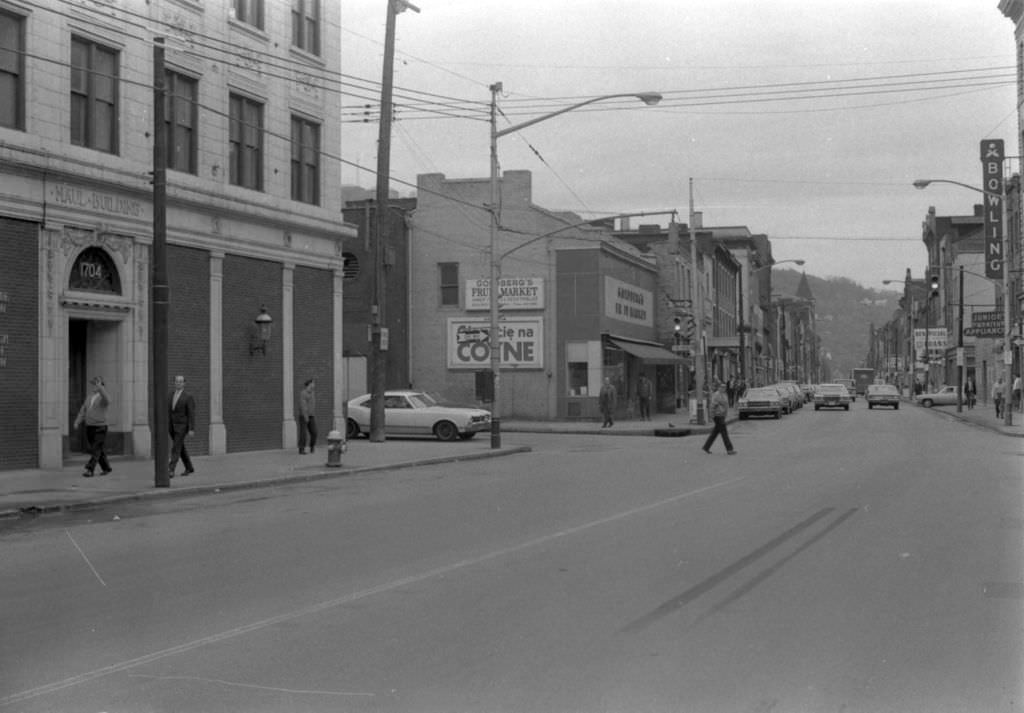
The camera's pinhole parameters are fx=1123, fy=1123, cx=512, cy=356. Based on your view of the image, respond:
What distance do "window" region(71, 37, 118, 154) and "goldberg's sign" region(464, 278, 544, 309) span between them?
24057mm

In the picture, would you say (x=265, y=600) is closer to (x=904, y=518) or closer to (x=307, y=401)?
(x=904, y=518)

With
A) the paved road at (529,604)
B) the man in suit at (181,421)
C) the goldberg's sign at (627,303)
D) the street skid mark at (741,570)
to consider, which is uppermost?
the goldberg's sign at (627,303)

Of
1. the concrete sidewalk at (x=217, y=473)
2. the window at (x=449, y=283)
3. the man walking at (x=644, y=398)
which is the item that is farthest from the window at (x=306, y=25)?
the man walking at (x=644, y=398)

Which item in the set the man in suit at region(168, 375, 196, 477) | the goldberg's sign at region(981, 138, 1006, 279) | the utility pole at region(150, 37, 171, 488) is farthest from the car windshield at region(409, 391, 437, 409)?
the goldberg's sign at region(981, 138, 1006, 279)

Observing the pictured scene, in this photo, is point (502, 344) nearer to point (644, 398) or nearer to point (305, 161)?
point (644, 398)

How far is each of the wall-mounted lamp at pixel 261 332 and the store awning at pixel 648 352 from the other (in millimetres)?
21448

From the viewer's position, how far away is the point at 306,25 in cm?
2817

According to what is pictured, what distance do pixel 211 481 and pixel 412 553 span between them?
29.6ft

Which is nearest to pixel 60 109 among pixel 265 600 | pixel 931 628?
pixel 265 600

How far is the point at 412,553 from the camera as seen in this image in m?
10.9

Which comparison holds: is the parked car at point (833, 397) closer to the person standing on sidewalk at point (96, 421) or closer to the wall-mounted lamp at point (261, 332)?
the wall-mounted lamp at point (261, 332)

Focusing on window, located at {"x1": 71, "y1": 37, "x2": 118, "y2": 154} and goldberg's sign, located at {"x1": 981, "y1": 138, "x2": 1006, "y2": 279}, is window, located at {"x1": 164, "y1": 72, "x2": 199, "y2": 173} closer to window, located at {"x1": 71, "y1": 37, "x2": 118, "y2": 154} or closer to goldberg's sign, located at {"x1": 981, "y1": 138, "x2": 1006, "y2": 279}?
window, located at {"x1": 71, "y1": 37, "x2": 118, "y2": 154}

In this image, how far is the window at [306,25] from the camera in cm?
2775

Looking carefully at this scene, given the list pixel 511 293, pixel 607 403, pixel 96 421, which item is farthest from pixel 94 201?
pixel 511 293
